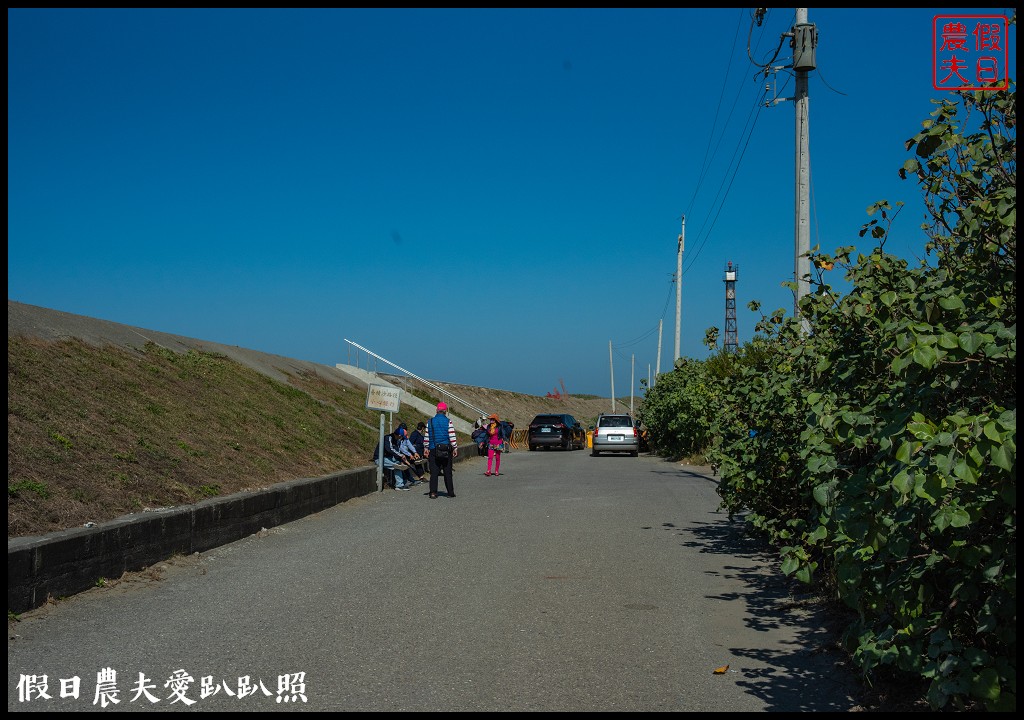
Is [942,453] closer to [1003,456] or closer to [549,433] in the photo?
[1003,456]

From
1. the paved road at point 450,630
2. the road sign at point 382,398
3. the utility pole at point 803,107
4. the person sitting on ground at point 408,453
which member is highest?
the utility pole at point 803,107

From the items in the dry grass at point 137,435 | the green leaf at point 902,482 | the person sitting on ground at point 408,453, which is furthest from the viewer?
the person sitting on ground at point 408,453

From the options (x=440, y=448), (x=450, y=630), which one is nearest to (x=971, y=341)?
(x=450, y=630)

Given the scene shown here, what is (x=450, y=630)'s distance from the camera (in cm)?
640

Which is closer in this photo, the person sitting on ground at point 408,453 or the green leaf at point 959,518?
the green leaf at point 959,518

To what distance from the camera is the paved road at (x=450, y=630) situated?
4953 millimetres

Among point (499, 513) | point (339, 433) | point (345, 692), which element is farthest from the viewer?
point (339, 433)

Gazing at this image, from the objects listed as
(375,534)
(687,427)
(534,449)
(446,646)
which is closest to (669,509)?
(375,534)

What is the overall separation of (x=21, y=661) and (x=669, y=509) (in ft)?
35.1

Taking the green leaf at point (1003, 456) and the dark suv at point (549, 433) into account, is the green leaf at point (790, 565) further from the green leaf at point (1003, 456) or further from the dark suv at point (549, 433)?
the dark suv at point (549, 433)

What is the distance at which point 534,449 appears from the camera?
41.7 metres

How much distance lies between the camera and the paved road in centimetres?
495

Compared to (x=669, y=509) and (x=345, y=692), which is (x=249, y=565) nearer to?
(x=345, y=692)

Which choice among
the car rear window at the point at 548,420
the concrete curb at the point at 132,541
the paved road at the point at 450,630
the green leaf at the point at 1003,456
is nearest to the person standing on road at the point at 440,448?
the concrete curb at the point at 132,541
